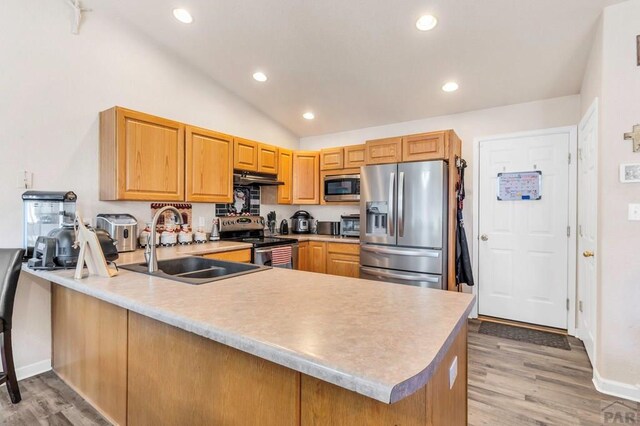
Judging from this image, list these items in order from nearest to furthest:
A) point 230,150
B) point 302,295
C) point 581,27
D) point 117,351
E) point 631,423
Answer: point 302,295 < point 117,351 < point 631,423 < point 581,27 < point 230,150

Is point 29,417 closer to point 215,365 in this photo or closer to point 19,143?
point 215,365

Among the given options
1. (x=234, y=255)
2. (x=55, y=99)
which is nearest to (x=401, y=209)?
(x=234, y=255)

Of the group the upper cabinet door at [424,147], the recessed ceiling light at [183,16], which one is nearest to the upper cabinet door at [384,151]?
the upper cabinet door at [424,147]

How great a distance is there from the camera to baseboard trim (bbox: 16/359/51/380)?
2.29 m

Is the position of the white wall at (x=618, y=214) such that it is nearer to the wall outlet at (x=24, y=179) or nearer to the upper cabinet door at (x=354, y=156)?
the upper cabinet door at (x=354, y=156)

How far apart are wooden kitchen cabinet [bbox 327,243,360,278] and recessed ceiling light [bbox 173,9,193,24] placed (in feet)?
8.85

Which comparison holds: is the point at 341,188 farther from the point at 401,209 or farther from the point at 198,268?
the point at 198,268

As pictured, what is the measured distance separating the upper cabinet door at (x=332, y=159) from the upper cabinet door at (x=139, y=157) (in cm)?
187

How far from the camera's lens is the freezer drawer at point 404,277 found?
315 centimetres

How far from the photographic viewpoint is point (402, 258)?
3.29 meters

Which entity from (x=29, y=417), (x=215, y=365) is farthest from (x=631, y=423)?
(x=29, y=417)

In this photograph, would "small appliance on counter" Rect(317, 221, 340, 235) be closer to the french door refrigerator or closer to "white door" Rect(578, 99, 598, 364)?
the french door refrigerator

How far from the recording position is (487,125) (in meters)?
3.52

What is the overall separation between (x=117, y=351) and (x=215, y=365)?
0.79m
